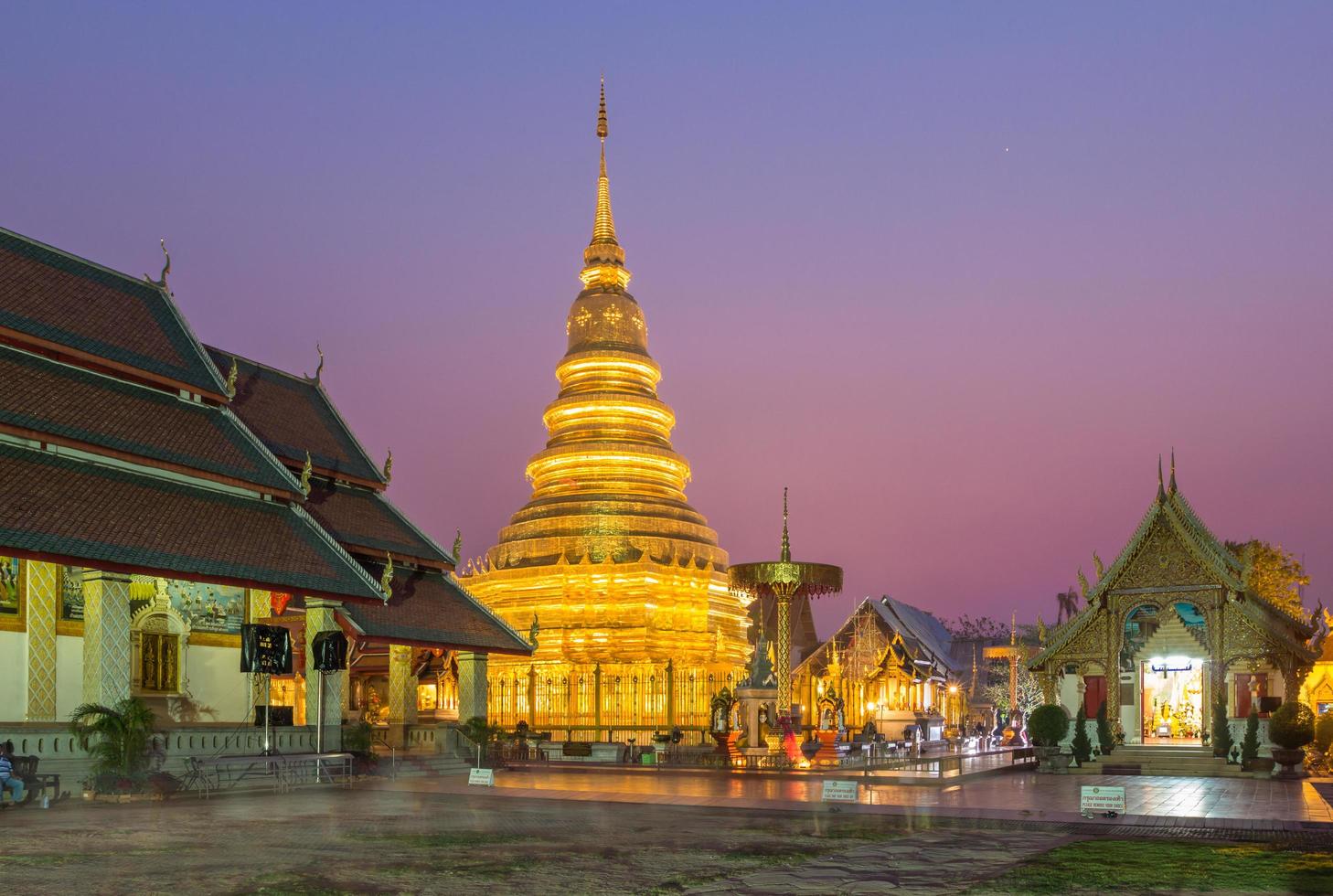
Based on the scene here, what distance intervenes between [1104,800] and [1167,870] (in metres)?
4.83

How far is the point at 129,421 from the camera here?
24141 millimetres

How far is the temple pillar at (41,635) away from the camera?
22.0 m

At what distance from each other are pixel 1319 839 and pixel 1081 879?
5224mm

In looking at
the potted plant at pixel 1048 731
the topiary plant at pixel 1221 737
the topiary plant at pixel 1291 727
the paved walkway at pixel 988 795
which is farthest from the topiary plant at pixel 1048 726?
the topiary plant at pixel 1291 727

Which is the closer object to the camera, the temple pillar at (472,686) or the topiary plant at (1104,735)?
the topiary plant at (1104,735)

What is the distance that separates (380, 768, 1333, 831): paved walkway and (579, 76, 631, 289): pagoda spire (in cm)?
2930

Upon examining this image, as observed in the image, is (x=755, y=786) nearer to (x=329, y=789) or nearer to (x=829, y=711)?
(x=329, y=789)

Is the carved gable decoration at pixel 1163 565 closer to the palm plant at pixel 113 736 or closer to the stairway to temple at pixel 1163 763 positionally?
the stairway to temple at pixel 1163 763

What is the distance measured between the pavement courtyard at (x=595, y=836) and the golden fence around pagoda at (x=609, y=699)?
1721cm

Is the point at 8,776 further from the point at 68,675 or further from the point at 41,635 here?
the point at 68,675

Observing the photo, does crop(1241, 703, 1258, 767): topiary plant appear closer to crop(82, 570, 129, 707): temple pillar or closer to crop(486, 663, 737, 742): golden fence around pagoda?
crop(486, 663, 737, 742): golden fence around pagoda

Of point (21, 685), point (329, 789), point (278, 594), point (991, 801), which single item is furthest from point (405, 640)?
point (991, 801)

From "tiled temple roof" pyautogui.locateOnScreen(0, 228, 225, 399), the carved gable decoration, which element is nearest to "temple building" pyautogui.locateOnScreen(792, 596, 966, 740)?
the carved gable decoration

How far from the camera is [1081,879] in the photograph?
11945mm
